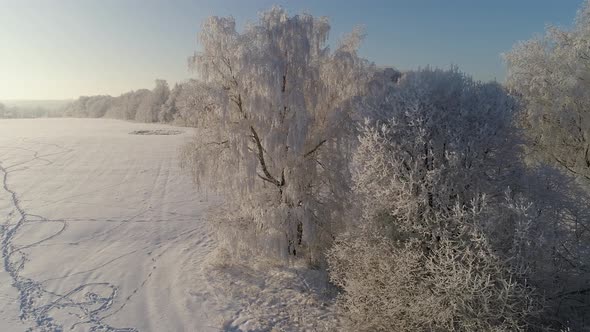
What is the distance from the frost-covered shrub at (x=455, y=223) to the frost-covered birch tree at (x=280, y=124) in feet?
10.2

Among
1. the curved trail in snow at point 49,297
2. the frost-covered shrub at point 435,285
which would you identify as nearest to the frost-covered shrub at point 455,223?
the frost-covered shrub at point 435,285

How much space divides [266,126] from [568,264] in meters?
8.63

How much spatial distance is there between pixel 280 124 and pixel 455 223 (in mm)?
6341

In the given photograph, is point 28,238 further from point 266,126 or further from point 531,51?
point 531,51

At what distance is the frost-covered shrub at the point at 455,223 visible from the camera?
21.9 feet

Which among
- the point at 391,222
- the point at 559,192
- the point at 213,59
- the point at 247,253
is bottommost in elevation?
the point at 247,253

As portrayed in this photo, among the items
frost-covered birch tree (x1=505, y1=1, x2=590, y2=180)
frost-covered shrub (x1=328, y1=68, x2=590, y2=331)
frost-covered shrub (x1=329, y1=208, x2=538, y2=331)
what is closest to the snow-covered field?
frost-covered shrub (x1=329, y1=208, x2=538, y2=331)

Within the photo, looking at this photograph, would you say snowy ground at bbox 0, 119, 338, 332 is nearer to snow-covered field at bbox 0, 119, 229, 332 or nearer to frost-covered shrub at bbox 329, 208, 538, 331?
snow-covered field at bbox 0, 119, 229, 332

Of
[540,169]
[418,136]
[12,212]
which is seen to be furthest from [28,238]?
[540,169]

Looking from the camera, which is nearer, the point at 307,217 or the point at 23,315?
the point at 23,315

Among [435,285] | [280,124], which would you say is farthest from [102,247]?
[435,285]

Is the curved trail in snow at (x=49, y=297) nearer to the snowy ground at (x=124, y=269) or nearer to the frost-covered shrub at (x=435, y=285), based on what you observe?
the snowy ground at (x=124, y=269)

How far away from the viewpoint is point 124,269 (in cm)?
1314

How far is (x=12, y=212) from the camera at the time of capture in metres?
18.8
